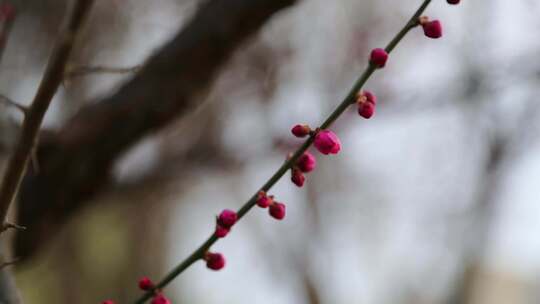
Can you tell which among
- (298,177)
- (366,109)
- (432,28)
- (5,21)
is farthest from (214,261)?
(5,21)

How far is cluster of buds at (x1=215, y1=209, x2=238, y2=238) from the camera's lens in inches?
50.1

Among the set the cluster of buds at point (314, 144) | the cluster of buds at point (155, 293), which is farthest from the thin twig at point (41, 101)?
the cluster of buds at point (314, 144)

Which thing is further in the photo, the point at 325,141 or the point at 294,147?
the point at 294,147

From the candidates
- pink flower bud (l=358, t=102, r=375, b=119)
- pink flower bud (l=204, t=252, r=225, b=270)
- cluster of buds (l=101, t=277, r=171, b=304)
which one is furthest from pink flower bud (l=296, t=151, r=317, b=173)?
cluster of buds (l=101, t=277, r=171, b=304)

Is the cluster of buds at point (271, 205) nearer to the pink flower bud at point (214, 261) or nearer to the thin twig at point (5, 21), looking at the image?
the pink flower bud at point (214, 261)

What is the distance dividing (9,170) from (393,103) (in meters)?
3.41

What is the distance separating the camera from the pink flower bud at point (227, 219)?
1.28m

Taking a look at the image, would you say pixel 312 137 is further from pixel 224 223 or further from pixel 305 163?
pixel 224 223

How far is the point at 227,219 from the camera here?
128 centimetres

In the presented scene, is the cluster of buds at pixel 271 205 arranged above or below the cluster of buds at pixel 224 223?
above

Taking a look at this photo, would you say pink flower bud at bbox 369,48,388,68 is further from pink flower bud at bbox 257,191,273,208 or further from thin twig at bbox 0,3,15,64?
thin twig at bbox 0,3,15,64

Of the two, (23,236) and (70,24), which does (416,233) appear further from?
(70,24)

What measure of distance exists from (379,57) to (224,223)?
0.35 metres

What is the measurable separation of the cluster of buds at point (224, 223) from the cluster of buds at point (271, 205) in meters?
0.05
